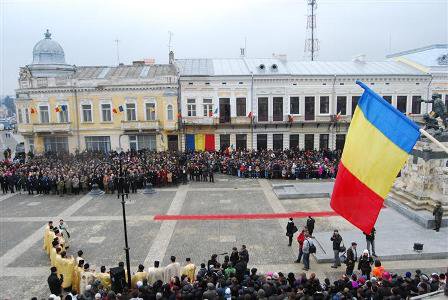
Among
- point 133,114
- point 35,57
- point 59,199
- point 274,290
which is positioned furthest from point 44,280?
point 35,57

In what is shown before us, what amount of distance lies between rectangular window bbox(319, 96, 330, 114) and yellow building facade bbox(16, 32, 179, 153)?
14.9m

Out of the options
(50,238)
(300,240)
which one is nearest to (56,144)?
(50,238)

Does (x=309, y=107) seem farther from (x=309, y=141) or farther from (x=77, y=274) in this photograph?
(x=77, y=274)

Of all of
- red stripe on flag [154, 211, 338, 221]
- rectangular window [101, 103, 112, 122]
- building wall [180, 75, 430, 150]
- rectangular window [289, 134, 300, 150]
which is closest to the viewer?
red stripe on flag [154, 211, 338, 221]

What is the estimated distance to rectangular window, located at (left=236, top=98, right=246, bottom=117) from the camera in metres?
40.2

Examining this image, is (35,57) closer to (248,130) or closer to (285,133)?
(248,130)

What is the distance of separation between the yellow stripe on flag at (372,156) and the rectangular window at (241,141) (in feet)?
101

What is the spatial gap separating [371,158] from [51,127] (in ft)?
122

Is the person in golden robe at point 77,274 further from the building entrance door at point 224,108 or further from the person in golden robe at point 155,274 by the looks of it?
the building entrance door at point 224,108

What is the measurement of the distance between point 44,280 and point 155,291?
5.90m

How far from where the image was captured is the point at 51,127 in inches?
1566

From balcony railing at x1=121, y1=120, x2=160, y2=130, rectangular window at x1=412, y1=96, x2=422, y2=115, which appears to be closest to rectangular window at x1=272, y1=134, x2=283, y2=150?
balcony railing at x1=121, y1=120, x2=160, y2=130

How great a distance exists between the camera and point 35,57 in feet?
157

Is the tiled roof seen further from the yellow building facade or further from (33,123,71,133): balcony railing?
(33,123,71,133): balcony railing
